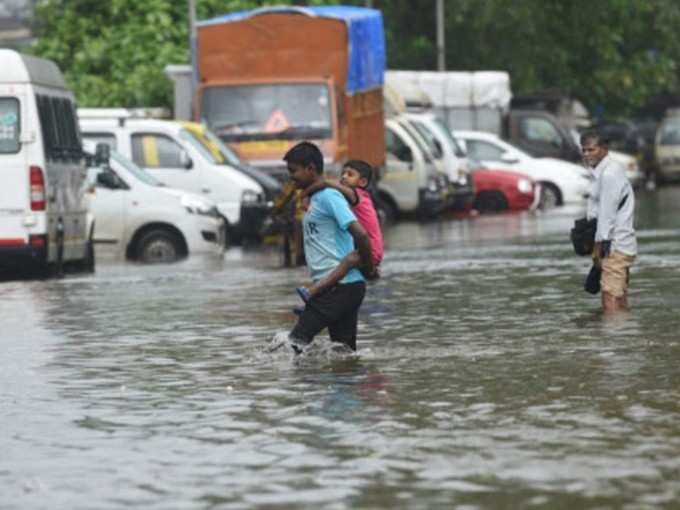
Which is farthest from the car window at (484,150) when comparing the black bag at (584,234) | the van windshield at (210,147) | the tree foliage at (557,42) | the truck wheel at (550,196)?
the black bag at (584,234)

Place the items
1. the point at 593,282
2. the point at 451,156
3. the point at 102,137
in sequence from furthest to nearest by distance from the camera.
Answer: the point at 451,156 → the point at 102,137 → the point at 593,282

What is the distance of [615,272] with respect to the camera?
1681cm

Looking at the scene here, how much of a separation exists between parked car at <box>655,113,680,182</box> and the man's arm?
4860 centimetres

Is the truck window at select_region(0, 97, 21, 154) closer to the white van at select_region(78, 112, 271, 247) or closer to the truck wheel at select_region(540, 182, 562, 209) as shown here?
the white van at select_region(78, 112, 271, 247)

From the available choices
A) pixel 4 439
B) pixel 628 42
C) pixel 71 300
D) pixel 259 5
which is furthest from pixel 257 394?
pixel 628 42

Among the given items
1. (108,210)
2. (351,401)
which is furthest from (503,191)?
(351,401)

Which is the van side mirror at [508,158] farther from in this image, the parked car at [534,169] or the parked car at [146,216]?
the parked car at [146,216]

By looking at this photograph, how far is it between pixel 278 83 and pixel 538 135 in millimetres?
19608

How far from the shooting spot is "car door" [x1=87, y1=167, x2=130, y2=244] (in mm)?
28656

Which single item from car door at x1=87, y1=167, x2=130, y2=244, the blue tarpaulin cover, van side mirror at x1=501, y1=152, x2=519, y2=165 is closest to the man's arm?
car door at x1=87, y1=167, x2=130, y2=244

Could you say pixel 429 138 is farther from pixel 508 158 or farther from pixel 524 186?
pixel 508 158

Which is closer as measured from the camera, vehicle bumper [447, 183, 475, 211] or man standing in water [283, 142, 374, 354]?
man standing in water [283, 142, 374, 354]

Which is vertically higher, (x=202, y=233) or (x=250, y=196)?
(x=250, y=196)

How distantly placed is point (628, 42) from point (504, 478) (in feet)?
204
